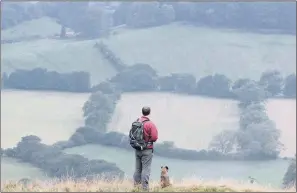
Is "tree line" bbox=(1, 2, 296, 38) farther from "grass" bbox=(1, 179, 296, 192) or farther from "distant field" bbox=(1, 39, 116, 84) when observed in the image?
"grass" bbox=(1, 179, 296, 192)

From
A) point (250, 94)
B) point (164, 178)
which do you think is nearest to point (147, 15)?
point (250, 94)

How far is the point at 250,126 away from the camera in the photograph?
76750mm

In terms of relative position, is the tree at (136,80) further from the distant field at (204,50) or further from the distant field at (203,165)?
the distant field at (203,165)

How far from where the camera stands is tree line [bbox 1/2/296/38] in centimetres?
8988

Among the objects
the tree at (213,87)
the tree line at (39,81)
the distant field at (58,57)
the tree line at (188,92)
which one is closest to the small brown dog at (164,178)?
the tree line at (188,92)

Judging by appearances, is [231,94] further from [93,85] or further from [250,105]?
[93,85]

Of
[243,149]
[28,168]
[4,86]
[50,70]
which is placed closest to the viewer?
[28,168]

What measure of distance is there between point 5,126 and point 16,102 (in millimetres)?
3809

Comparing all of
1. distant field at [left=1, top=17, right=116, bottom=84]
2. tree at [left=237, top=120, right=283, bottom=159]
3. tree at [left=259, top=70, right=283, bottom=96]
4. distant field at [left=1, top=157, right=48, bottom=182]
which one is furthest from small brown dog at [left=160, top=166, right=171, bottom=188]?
tree at [left=259, top=70, right=283, bottom=96]

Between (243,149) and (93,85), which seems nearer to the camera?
(243,149)

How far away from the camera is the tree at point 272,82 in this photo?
85.1 metres

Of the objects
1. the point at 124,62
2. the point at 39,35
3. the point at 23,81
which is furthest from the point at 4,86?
the point at 124,62

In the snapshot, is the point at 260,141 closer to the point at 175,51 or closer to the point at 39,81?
the point at 175,51

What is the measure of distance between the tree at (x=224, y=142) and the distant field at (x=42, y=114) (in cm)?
1545
